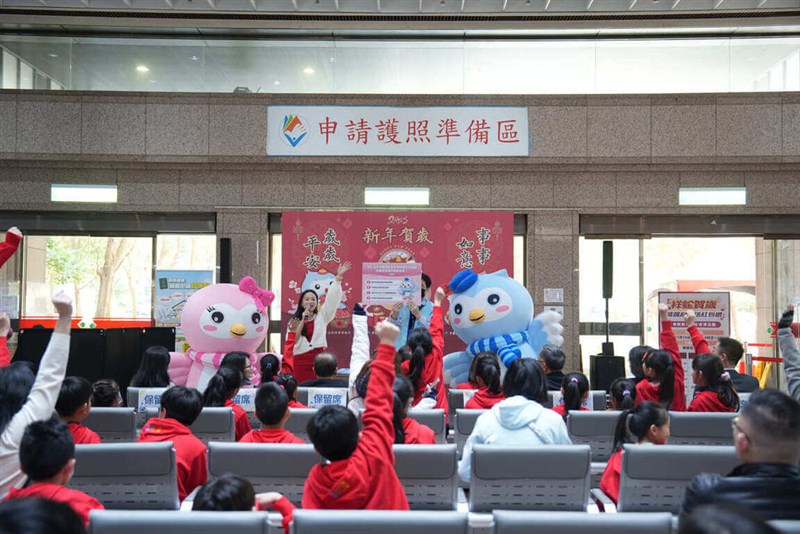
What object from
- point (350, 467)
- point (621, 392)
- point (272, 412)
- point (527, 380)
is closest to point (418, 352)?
point (621, 392)

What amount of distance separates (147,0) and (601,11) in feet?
19.4

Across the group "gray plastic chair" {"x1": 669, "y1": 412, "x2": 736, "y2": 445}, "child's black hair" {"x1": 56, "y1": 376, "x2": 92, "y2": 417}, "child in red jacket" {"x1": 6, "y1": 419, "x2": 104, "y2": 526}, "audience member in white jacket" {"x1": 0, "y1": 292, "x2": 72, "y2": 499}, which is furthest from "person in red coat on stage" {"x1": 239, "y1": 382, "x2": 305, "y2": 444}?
"gray plastic chair" {"x1": 669, "y1": 412, "x2": 736, "y2": 445}

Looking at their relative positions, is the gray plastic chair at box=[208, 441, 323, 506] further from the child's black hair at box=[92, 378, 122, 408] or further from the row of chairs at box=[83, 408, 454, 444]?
the child's black hair at box=[92, 378, 122, 408]

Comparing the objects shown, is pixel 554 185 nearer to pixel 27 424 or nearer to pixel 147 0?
pixel 147 0

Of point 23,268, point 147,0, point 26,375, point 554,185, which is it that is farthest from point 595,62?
point 26,375

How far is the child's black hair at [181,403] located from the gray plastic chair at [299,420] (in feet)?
2.69

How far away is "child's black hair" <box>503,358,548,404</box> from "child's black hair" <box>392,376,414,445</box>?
22.8 inches

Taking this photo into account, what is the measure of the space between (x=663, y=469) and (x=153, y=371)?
4.33m

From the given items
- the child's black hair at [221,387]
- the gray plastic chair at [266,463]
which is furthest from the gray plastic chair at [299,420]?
the gray plastic chair at [266,463]

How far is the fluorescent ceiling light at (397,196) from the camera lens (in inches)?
418

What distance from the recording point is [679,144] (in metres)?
10.3

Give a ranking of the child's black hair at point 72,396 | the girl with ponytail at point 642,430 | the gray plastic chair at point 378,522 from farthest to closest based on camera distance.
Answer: the child's black hair at point 72,396 → the girl with ponytail at point 642,430 → the gray plastic chair at point 378,522

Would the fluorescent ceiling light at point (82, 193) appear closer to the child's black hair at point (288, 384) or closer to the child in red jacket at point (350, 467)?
the child's black hair at point (288, 384)

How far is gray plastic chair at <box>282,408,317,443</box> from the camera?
14.7 feet
